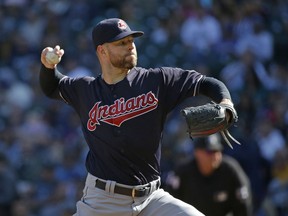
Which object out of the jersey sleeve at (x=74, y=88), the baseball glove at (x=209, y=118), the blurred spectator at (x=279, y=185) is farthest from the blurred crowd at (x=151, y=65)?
the baseball glove at (x=209, y=118)

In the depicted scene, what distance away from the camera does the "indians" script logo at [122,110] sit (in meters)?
5.49

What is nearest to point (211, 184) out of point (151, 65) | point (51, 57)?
point (51, 57)

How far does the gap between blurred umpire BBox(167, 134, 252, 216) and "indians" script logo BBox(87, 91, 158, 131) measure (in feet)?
7.81

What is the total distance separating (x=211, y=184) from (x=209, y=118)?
111 inches

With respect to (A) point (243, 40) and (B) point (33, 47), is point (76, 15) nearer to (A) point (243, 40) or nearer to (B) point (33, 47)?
(B) point (33, 47)

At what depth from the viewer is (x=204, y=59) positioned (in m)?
12.8

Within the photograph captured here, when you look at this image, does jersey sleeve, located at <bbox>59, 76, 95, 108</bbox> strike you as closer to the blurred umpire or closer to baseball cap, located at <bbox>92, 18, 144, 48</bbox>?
baseball cap, located at <bbox>92, 18, 144, 48</bbox>

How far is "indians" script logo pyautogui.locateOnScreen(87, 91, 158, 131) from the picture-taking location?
549cm

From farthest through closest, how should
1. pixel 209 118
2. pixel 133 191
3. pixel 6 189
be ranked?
pixel 6 189
pixel 133 191
pixel 209 118

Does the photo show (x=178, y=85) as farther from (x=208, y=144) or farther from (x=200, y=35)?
(x=200, y=35)

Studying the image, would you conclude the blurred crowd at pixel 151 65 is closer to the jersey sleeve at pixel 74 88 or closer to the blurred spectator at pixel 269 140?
the blurred spectator at pixel 269 140

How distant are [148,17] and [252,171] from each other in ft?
16.9

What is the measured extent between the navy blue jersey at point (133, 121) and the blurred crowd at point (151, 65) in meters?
4.82

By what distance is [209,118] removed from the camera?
508 centimetres
